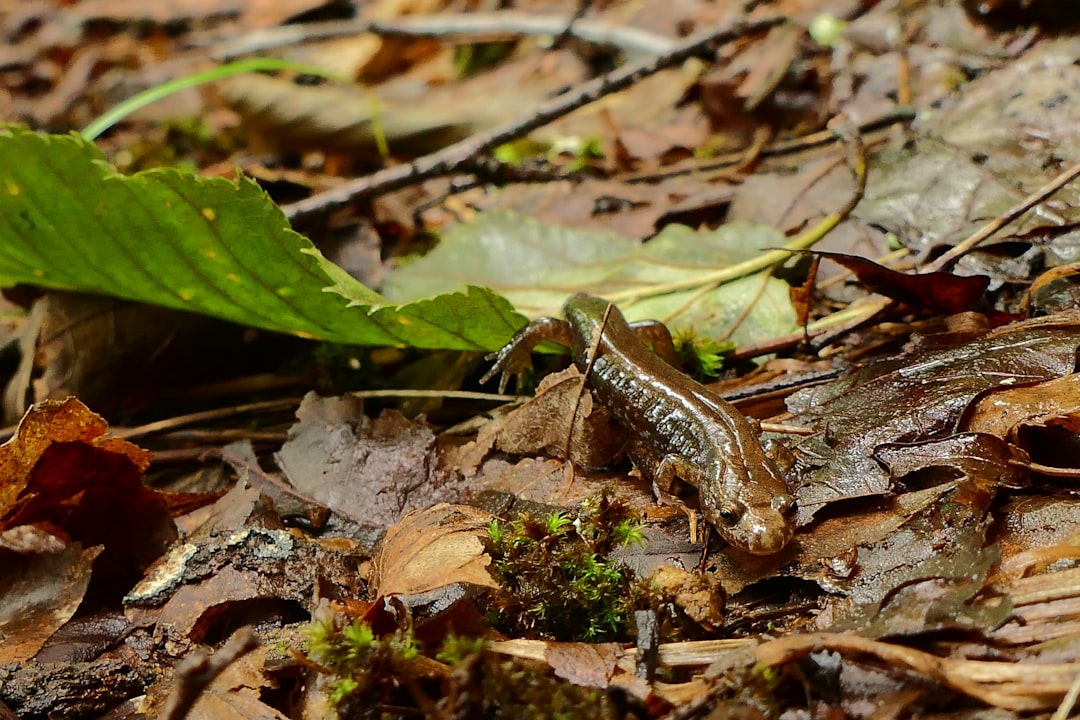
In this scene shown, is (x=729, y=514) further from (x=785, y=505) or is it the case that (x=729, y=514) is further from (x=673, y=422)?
(x=673, y=422)

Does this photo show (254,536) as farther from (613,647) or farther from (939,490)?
(939,490)

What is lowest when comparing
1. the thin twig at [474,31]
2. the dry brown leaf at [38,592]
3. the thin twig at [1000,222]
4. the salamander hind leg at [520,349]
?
the dry brown leaf at [38,592]

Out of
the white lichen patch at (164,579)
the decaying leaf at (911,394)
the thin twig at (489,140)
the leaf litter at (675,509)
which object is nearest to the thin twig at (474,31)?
the thin twig at (489,140)

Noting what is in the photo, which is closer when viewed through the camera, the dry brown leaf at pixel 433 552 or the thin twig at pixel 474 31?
the dry brown leaf at pixel 433 552

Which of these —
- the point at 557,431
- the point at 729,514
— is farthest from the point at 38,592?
the point at 729,514

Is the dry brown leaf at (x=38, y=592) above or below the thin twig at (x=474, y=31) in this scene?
below

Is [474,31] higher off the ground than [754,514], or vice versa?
[474,31]

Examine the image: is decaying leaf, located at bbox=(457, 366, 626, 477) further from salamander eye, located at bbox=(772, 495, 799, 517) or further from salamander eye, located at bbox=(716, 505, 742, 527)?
salamander eye, located at bbox=(772, 495, 799, 517)

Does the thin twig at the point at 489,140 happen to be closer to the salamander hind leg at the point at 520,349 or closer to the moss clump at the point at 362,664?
the salamander hind leg at the point at 520,349
